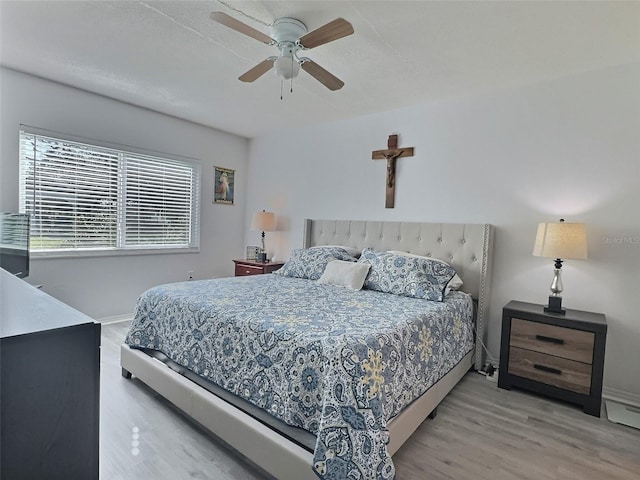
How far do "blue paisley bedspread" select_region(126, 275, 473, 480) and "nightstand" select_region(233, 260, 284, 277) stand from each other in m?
1.51

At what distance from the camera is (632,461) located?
1867 millimetres

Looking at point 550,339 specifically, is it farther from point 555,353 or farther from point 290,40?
point 290,40

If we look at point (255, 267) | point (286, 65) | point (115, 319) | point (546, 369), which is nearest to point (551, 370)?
point (546, 369)

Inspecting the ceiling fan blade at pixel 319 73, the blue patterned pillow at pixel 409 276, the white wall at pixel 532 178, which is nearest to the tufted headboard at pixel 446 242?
the white wall at pixel 532 178

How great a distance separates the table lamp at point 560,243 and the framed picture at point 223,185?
12.8ft

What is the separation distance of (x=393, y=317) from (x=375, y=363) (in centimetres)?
53

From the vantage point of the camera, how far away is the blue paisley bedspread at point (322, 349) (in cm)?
139

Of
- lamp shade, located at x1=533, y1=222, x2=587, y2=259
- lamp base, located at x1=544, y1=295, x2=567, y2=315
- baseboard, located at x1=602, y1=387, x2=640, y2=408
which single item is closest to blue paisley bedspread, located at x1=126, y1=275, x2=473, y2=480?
lamp base, located at x1=544, y1=295, x2=567, y2=315

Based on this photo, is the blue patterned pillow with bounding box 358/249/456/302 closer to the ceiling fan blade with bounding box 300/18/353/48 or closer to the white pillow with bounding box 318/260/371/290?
the white pillow with bounding box 318/260/371/290

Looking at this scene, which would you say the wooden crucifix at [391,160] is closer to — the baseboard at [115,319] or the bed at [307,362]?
the bed at [307,362]

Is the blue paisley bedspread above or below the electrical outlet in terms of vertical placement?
above

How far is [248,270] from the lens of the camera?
442 cm

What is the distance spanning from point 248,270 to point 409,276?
2.32m

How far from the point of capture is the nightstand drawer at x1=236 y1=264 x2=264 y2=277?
4.32m
